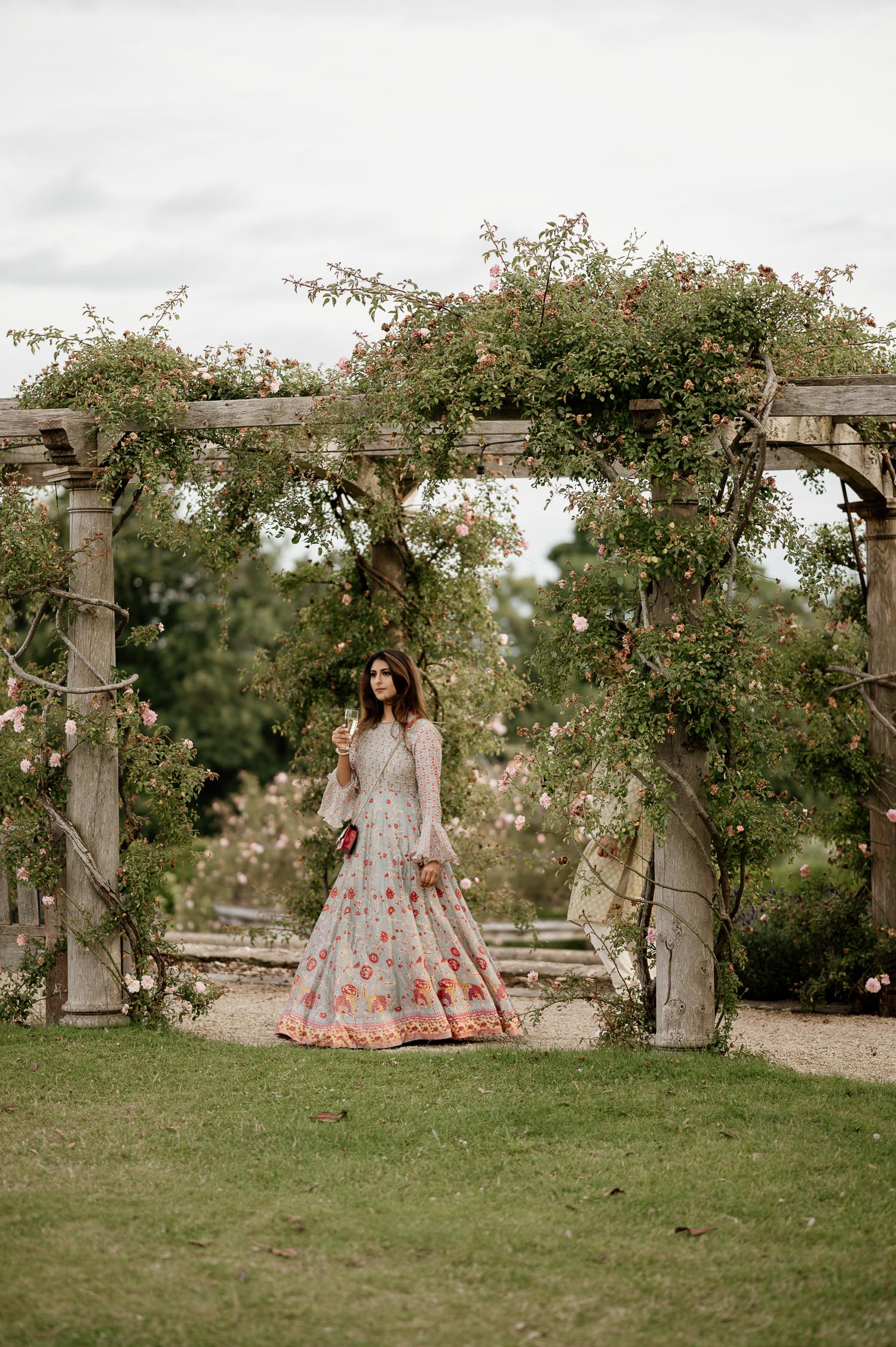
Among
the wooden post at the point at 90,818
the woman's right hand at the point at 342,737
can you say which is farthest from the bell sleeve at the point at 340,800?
the wooden post at the point at 90,818

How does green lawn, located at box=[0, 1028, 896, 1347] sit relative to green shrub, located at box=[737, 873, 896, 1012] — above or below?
below

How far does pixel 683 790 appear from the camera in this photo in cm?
561

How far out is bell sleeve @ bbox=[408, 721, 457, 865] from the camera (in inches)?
245

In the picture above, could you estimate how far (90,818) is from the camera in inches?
256

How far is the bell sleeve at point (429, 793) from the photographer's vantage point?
20.4ft

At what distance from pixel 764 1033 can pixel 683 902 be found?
1683mm

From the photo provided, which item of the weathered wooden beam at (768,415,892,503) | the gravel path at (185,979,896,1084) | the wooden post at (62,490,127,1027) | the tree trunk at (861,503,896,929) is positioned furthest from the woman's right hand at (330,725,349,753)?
the tree trunk at (861,503,896,929)

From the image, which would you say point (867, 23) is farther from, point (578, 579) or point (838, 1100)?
point (838, 1100)

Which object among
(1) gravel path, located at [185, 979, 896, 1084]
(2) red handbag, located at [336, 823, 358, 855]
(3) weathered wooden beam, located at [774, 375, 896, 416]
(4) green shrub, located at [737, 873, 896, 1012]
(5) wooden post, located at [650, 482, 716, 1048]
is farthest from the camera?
(4) green shrub, located at [737, 873, 896, 1012]

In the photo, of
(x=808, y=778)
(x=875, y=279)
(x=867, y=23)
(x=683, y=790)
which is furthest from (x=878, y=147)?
(x=683, y=790)

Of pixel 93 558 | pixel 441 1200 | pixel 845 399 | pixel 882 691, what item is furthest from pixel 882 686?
pixel 441 1200

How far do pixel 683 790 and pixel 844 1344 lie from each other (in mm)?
2860

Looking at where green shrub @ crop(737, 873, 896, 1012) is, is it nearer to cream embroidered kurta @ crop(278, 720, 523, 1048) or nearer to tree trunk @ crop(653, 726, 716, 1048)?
tree trunk @ crop(653, 726, 716, 1048)

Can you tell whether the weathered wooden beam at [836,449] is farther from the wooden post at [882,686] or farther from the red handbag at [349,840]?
the red handbag at [349,840]
